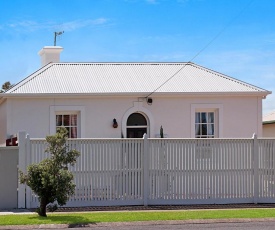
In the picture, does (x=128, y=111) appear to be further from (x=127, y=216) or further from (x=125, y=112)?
(x=127, y=216)

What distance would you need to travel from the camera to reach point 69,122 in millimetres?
21656

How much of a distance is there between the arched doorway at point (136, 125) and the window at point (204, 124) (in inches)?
76.1

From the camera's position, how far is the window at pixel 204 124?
2220 cm

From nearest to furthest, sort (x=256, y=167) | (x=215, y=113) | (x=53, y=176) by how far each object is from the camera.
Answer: (x=53, y=176) → (x=256, y=167) → (x=215, y=113)

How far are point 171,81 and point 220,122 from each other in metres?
2.47

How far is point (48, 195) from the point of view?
14758 mm

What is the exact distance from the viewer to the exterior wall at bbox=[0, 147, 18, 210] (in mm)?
16812

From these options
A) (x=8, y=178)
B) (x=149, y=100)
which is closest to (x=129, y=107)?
(x=149, y=100)

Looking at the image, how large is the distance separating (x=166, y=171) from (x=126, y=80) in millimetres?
6238

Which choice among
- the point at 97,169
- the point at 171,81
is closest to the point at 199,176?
the point at 97,169

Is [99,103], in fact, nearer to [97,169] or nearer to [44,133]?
[44,133]

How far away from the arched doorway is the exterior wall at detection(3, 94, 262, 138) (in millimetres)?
332

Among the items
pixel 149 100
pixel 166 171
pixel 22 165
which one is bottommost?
pixel 166 171

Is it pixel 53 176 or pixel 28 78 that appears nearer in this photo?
pixel 53 176
